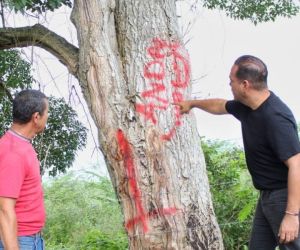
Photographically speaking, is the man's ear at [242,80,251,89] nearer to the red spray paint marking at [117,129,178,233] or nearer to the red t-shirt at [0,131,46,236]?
the red spray paint marking at [117,129,178,233]

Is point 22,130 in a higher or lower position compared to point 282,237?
higher

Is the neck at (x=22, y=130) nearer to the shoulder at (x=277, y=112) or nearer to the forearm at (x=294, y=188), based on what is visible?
the shoulder at (x=277, y=112)

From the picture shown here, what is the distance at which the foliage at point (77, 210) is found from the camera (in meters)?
8.55

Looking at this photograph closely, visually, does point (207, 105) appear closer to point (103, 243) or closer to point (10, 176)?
point (10, 176)

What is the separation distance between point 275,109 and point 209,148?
3351mm

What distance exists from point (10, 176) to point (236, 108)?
148cm

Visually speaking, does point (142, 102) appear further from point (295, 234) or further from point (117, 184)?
point (295, 234)

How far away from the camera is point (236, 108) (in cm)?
388

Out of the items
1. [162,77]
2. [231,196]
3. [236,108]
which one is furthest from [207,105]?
[231,196]

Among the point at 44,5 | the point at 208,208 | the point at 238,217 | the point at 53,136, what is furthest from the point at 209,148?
the point at 208,208

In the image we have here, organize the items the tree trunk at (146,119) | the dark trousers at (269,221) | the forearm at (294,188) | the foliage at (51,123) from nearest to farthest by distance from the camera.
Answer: the forearm at (294,188), the dark trousers at (269,221), the tree trunk at (146,119), the foliage at (51,123)

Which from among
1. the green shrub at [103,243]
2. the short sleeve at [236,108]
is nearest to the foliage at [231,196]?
the green shrub at [103,243]

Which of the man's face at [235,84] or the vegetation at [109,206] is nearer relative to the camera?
the man's face at [235,84]

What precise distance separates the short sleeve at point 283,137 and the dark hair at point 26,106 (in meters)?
1.30
